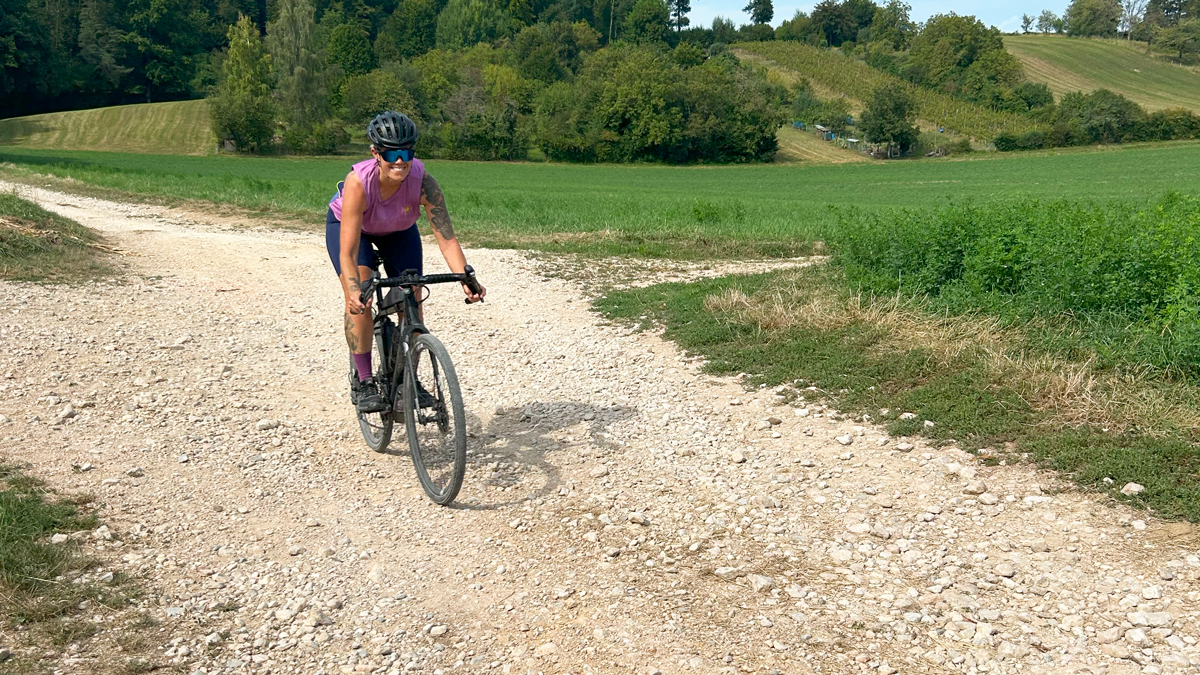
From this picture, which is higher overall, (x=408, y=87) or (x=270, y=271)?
(x=408, y=87)

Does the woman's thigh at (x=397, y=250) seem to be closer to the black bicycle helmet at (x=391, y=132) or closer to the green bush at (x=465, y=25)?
the black bicycle helmet at (x=391, y=132)

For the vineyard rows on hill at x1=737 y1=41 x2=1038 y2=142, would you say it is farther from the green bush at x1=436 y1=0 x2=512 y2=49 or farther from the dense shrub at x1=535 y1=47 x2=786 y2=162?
the green bush at x1=436 y1=0 x2=512 y2=49

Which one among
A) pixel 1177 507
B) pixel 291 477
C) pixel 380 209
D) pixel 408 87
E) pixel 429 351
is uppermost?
pixel 408 87

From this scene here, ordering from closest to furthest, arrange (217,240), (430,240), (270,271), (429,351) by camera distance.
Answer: (429,351) → (270,271) → (217,240) → (430,240)

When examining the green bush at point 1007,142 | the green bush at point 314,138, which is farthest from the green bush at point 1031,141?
the green bush at point 314,138

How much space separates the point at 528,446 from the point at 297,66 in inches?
3168

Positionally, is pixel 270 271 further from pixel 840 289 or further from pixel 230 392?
pixel 840 289

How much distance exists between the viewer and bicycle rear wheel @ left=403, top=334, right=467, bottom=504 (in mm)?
4641

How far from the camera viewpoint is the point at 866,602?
385 cm

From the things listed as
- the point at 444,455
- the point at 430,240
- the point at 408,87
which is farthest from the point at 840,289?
the point at 408,87

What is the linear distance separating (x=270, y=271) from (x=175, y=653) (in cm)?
962

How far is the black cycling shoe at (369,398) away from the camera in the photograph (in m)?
5.41

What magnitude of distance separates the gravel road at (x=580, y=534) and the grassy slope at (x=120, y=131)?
247 feet

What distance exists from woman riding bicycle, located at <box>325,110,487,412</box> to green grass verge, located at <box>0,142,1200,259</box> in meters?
7.47
